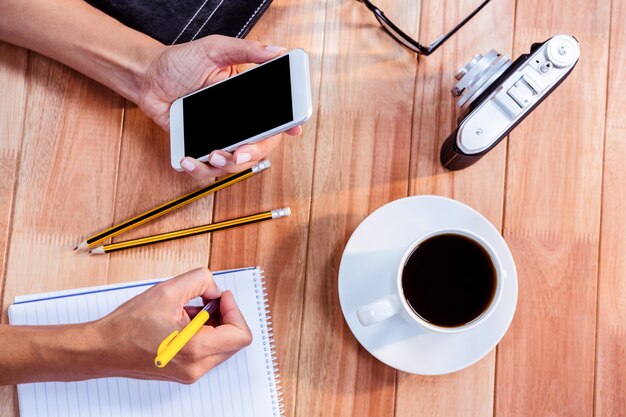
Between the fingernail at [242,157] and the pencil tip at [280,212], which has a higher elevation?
the fingernail at [242,157]

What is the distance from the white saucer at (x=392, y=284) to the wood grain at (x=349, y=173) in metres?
0.06

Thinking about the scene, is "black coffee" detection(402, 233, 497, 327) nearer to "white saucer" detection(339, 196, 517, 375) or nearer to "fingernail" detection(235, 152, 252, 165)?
"white saucer" detection(339, 196, 517, 375)

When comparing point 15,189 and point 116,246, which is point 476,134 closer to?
point 116,246

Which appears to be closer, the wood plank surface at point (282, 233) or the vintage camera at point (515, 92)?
the vintage camera at point (515, 92)

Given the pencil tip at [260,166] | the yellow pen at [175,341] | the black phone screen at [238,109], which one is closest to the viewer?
the yellow pen at [175,341]

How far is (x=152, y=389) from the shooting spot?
0.80 m

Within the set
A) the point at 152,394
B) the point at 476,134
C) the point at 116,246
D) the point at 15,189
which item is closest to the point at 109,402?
the point at 152,394

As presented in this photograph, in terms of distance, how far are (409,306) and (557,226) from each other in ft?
0.94

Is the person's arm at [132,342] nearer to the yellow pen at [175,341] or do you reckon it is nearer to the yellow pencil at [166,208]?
the yellow pen at [175,341]

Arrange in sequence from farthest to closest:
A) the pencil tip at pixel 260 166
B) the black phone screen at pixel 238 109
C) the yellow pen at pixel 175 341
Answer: the pencil tip at pixel 260 166 < the black phone screen at pixel 238 109 < the yellow pen at pixel 175 341

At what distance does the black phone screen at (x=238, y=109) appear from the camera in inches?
28.6

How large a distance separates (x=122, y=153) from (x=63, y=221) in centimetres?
13

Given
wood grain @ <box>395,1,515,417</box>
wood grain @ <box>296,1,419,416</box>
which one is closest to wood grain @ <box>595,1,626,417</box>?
wood grain @ <box>395,1,515,417</box>

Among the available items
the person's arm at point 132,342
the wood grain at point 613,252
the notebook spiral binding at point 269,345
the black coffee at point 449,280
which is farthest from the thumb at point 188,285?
the wood grain at point 613,252
